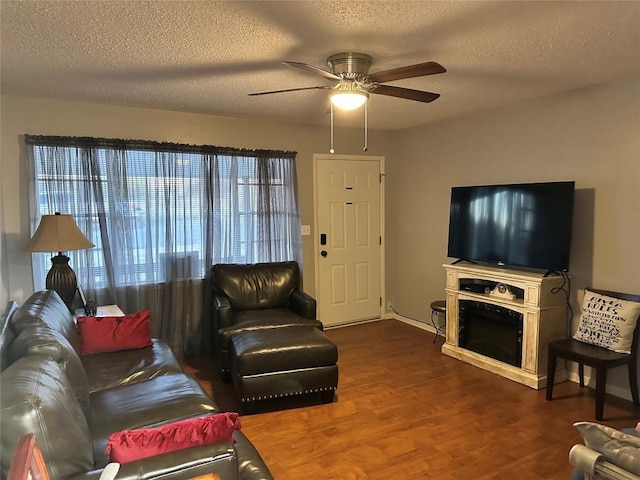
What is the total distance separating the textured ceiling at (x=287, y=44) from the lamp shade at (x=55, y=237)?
1.03 metres

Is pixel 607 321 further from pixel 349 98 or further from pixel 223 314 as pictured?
pixel 223 314

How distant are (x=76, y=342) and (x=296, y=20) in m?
2.30

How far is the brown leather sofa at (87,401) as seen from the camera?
1373 mm

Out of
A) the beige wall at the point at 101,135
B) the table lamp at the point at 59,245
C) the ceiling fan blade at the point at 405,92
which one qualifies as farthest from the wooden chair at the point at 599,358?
the table lamp at the point at 59,245

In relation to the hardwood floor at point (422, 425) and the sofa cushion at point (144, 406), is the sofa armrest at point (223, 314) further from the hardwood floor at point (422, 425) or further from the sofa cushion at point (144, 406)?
the sofa cushion at point (144, 406)

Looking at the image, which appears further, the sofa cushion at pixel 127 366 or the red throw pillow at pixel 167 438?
the sofa cushion at pixel 127 366

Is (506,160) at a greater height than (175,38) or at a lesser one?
lesser

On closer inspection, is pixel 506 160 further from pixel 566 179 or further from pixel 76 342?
pixel 76 342

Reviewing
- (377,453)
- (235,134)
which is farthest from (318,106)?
(377,453)

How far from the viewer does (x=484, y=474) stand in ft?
8.02

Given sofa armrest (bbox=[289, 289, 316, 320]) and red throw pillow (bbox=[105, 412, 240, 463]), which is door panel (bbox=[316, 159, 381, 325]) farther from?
red throw pillow (bbox=[105, 412, 240, 463])

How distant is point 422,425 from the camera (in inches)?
117

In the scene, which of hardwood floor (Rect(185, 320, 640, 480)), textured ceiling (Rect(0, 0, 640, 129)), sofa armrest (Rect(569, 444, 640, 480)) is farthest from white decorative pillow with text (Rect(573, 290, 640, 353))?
sofa armrest (Rect(569, 444, 640, 480))

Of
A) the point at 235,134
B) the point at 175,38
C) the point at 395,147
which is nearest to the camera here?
the point at 175,38
